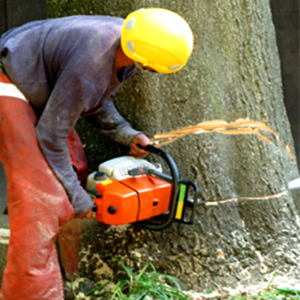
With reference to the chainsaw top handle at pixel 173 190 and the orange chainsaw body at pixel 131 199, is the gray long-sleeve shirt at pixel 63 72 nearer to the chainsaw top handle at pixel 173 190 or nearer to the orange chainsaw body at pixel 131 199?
the orange chainsaw body at pixel 131 199

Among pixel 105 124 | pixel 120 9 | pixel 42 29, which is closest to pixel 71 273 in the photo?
pixel 105 124

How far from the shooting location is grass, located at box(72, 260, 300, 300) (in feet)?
6.42

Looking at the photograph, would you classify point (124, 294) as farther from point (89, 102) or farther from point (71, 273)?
point (89, 102)

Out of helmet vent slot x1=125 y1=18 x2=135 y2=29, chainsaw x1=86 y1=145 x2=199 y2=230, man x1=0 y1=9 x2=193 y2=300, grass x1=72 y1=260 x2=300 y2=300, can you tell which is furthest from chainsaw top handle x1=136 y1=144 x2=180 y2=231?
helmet vent slot x1=125 y1=18 x2=135 y2=29

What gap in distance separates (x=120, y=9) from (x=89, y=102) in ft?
2.32

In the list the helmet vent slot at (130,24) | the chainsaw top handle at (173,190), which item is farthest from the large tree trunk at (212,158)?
the helmet vent slot at (130,24)

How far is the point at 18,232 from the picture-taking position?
161cm

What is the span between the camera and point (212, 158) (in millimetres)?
2129

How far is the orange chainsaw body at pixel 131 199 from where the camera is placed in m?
1.78

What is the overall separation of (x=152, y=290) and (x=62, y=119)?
3.36ft

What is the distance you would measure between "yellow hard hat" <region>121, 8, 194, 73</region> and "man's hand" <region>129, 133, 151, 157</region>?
53cm

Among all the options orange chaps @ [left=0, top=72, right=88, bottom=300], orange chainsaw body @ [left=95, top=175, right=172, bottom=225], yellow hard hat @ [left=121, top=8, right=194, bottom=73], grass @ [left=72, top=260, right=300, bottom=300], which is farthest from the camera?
grass @ [left=72, top=260, right=300, bottom=300]

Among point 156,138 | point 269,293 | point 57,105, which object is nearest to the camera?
point 57,105

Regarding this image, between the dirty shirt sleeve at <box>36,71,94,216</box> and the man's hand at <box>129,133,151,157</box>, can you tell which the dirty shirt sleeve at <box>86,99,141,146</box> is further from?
the dirty shirt sleeve at <box>36,71,94,216</box>
